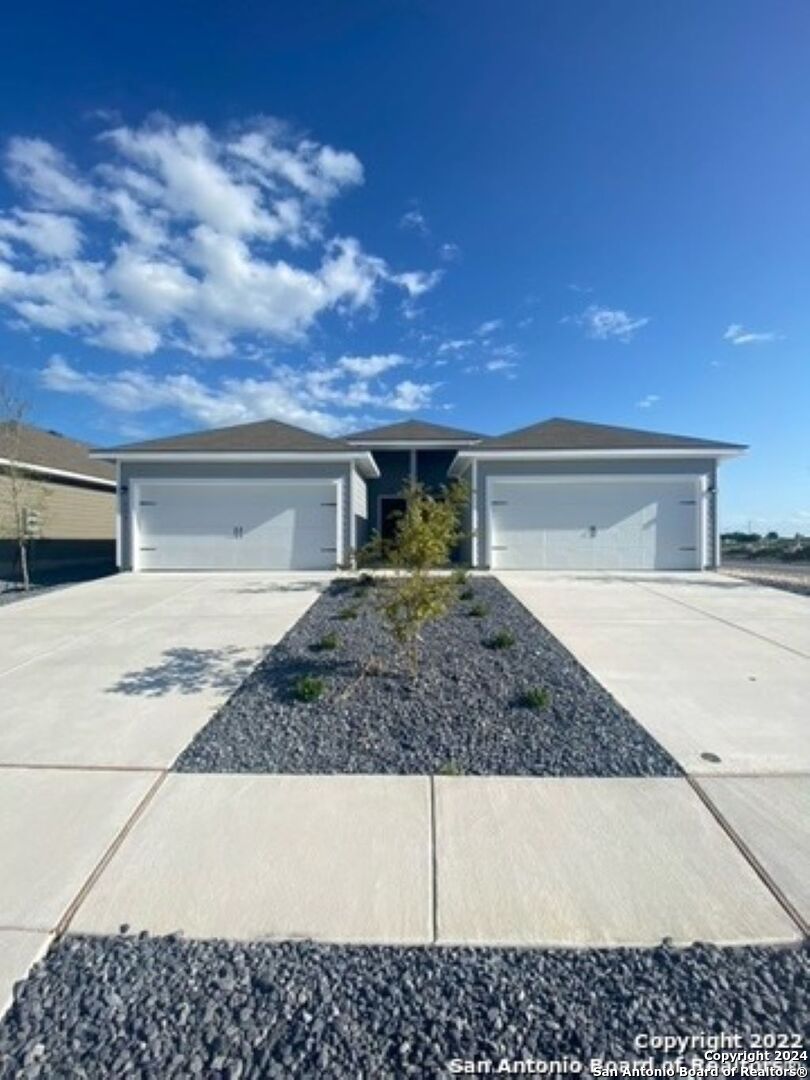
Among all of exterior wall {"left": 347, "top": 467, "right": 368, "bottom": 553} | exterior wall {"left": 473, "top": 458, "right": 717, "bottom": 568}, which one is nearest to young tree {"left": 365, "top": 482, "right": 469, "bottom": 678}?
exterior wall {"left": 347, "top": 467, "right": 368, "bottom": 553}

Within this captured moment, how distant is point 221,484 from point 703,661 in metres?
10.7

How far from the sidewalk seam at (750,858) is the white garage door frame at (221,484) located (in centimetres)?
1021

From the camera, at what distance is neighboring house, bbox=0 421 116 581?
1258 cm

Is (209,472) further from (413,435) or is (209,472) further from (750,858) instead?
(750,858)

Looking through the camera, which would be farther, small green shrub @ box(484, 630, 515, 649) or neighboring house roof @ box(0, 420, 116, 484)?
neighboring house roof @ box(0, 420, 116, 484)

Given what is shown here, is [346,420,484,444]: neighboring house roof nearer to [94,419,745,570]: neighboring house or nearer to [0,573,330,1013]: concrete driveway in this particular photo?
[94,419,745,570]: neighboring house

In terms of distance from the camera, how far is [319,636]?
634 centimetres

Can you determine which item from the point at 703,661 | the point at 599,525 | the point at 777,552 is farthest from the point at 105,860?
the point at 777,552

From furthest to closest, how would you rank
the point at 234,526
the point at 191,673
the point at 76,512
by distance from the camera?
→ the point at 76,512
the point at 234,526
the point at 191,673

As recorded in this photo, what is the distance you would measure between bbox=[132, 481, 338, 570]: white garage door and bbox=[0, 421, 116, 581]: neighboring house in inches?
96.7

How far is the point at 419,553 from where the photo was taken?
464cm

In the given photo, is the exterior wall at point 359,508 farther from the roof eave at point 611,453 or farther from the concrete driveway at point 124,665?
the concrete driveway at point 124,665

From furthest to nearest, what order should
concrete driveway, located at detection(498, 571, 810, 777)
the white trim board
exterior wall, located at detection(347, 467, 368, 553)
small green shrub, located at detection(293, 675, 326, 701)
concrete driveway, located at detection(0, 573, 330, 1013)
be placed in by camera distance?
1. exterior wall, located at detection(347, 467, 368, 553)
2. the white trim board
3. small green shrub, located at detection(293, 675, 326, 701)
4. concrete driveway, located at detection(498, 571, 810, 777)
5. concrete driveway, located at detection(0, 573, 330, 1013)

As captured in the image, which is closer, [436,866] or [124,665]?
[436,866]
